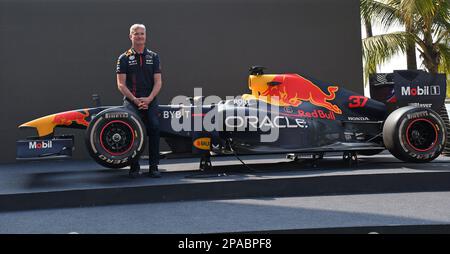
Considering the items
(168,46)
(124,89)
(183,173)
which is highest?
(168,46)

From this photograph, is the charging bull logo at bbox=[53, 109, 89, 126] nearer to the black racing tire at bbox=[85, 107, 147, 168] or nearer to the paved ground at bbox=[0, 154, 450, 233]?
the black racing tire at bbox=[85, 107, 147, 168]

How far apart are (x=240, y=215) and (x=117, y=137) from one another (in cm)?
172

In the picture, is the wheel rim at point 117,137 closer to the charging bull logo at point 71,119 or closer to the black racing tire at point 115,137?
the black racing tire at point 115,137

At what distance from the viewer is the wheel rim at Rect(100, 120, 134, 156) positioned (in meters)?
4.60

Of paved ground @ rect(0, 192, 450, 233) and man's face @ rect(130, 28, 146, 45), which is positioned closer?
paved ground @ rect(0, 192, 450, 233)

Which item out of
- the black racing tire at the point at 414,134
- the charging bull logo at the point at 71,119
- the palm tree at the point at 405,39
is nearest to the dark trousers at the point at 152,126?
the charging bull logo at the point at 71,119

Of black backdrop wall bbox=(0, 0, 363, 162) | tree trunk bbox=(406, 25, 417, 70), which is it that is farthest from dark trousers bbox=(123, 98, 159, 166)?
tree trunk bbox=(406, 25, 417, 70)

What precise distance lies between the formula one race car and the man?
123 mm

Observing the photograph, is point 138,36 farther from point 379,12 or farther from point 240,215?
point 379,12

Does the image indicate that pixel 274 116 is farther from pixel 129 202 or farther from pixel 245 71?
pixel 245 71

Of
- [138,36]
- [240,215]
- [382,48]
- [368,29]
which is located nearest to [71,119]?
[138,36]

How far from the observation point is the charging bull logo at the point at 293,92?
5.45 meters

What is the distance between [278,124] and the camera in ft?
17.0

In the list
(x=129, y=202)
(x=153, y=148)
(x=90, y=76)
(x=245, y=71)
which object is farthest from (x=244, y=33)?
(x=129, y=202)
